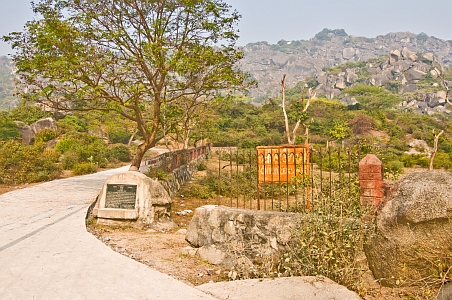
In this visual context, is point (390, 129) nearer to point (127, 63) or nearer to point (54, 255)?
point (127, 63)

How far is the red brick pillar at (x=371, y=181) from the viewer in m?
5.16

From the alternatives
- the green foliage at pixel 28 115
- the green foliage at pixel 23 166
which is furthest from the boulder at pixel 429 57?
the green foliage at pixel 23 166

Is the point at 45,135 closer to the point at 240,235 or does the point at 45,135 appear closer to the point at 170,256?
the point at 170,256

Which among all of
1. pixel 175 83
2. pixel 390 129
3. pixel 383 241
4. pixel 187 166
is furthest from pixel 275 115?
pixel 383 241

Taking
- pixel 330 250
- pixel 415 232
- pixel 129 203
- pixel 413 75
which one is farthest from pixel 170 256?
pixel 413 75

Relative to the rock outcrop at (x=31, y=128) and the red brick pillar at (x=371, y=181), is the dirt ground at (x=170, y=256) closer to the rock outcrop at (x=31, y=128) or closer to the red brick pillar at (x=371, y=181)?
the red brick pillar at (x=371, y=181)

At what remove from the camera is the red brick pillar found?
16.9ft

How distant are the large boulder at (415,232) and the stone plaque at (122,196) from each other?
16.4 feet

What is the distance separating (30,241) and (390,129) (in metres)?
44.0

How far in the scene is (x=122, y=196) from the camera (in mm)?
7914

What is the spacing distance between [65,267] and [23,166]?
10492 millimetres

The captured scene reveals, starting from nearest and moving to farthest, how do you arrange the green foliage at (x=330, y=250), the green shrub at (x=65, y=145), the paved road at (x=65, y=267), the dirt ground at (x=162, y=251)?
the paved road at (x=65, y=267), the green foliage at (x=330, y=250), the dirt ground at (x=162, y=251), the green shrub at (x=65, y=145)

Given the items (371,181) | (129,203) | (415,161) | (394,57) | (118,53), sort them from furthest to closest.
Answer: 1. (394,57)
2. (415,161)
3. (118,53)
4. (129,203)
5. (371,181)

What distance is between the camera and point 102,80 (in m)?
11.8
